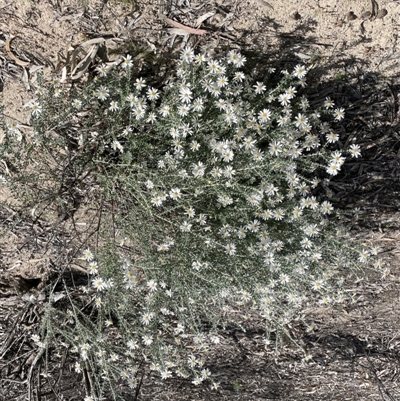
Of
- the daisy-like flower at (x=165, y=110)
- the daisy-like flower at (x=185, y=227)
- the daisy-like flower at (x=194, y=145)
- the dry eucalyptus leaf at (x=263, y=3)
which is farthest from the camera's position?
the dry eucalyptus leaf at (x=263, y=3)

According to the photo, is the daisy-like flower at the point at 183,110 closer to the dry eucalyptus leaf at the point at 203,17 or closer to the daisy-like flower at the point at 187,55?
the daisy-like flower at the point at 187,55

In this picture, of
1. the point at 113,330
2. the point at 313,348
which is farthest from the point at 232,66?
the point at 313,348

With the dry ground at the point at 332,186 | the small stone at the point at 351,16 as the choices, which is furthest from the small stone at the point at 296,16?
the small stone at the point at 351,16

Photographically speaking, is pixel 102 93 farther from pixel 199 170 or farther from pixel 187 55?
pixel 199 170

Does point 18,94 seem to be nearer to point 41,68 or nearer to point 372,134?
point 41,68

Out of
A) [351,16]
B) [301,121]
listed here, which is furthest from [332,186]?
[351,16]

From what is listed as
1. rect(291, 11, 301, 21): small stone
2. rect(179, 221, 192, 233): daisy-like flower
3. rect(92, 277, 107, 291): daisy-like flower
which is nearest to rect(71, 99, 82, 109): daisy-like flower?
rect(179, 221, 192, 233): daisy-like flower

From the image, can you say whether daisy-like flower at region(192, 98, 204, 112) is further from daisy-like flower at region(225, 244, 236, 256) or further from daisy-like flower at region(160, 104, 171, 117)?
daisy-like flower at region(225, 244, 236, 256)
